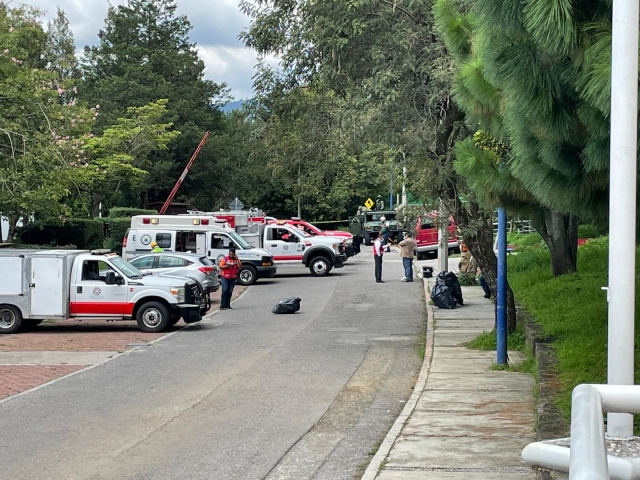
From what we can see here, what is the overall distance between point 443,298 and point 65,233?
20.6 m

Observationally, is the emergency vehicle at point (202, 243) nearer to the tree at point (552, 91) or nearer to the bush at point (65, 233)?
the bush at point (65, 233)

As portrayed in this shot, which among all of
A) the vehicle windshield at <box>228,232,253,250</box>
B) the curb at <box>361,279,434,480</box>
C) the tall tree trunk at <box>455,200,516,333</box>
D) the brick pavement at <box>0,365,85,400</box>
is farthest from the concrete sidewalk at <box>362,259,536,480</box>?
the vehicle windshield at <box>228,232,253,250</box>

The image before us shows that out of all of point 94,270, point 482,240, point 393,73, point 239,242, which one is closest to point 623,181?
point 482,240

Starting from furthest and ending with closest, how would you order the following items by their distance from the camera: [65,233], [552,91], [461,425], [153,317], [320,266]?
[65,233], [320,266], [153,317], [461,425], [552,91]

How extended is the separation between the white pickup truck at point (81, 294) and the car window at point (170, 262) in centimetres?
592

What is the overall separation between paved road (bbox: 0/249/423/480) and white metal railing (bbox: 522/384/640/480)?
6047 millimetres

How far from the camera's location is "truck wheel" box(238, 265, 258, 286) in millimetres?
31719

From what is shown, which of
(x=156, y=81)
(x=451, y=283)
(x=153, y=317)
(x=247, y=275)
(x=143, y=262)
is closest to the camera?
(x=153, y=317)

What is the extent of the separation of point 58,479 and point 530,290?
13587mm

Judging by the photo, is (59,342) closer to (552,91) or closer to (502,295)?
(502,295)

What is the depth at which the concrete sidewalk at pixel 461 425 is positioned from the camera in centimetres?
840

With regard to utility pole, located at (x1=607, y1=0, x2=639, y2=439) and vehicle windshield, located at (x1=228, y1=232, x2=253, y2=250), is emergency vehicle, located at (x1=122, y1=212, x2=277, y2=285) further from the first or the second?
utility pole, located at (x1=607, y1=0, x2=639, y2=439)

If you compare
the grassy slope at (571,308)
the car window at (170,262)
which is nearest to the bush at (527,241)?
the grassy slope at (571,308)

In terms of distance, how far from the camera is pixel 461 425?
10.3 meters
